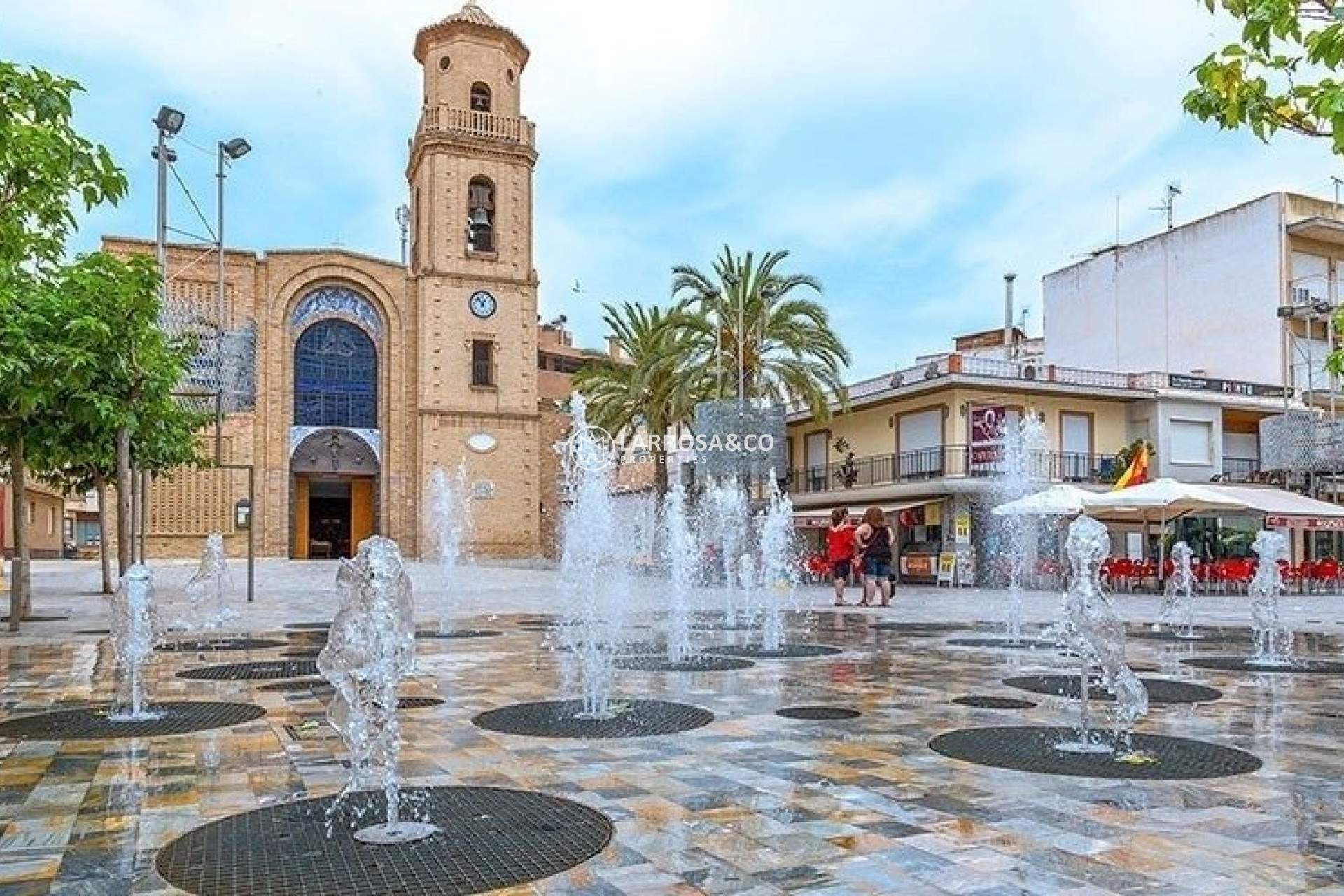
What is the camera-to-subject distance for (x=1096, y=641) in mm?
6191

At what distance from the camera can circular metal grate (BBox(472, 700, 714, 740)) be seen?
627 cm

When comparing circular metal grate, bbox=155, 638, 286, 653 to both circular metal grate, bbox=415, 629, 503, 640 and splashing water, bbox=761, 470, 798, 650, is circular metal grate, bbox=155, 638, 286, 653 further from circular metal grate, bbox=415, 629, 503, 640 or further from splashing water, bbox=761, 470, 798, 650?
splashing water, bbox=761, 470, 798, 650

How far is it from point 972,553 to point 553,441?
1767cm

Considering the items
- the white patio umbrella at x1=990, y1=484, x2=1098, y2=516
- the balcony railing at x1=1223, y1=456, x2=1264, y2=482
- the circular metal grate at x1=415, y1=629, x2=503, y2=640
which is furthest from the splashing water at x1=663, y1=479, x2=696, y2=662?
the balcony railing at x1=1223, y1=456, x2=1264, y2=482

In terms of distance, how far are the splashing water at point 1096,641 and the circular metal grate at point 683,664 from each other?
134 inches

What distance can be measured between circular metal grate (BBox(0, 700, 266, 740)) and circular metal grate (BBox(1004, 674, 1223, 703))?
17.1 ft

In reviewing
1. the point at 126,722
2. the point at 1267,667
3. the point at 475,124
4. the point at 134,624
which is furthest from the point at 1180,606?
the point at 475,124

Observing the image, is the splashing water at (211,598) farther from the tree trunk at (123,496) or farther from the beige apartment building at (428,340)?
the beige apartment building at (428,340)

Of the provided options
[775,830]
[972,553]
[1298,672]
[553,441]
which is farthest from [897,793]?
[553,441]

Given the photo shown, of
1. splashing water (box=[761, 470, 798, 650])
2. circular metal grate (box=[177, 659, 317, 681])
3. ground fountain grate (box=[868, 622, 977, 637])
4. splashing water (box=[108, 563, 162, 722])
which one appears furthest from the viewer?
ground fountain grate (box=[868, 622, 977, 637])

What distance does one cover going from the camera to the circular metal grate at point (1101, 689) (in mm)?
7715

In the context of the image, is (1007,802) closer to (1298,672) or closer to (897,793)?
(897,793)

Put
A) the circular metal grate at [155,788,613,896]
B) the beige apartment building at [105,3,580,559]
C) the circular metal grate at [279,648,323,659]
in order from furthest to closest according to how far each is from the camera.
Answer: the beige apartment building at [105,3,580,559] → the circular metal grate at [279,648,323,659] → the circular metal grate at [155,788,613,896]

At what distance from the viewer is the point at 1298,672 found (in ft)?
31.2
